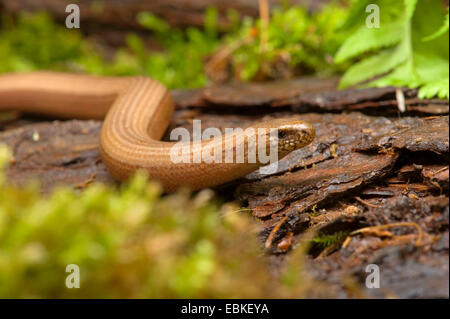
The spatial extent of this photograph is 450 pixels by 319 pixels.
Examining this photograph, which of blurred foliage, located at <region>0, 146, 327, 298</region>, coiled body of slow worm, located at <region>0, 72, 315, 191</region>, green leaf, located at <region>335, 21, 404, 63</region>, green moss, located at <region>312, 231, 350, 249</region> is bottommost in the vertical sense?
green moss, located at <region>312, 231, 350, 249</region>

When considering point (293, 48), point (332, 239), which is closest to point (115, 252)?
point (332, 239)

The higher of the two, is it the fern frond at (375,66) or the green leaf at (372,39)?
the green leaf at (372,39)

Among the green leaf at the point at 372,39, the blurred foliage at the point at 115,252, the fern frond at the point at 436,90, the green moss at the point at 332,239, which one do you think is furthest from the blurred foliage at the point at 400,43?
the blurred foliage at the point at 115,252

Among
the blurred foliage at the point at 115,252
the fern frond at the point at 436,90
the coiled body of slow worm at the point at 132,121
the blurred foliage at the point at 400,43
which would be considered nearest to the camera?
the blurred foliage at the point at 115,252

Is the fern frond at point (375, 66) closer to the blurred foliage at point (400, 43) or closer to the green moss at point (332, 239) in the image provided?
the blurred foliage at point (400, 43)

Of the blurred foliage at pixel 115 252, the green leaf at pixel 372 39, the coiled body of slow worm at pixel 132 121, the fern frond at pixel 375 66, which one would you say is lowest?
the blurred foliage at pixel 115 252

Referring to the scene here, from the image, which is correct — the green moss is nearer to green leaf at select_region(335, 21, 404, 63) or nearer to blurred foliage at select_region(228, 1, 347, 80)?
green leaf at select_region(335, 21, 404, 63)

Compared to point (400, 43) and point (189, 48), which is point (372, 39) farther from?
point (189, 48)

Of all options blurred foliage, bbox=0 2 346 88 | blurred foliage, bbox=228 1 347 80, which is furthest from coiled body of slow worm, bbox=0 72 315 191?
blurred foliage, bbox=228 1 347 80

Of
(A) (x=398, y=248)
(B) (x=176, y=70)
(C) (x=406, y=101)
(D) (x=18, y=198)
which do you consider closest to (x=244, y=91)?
(C) (x=406, y=101)
